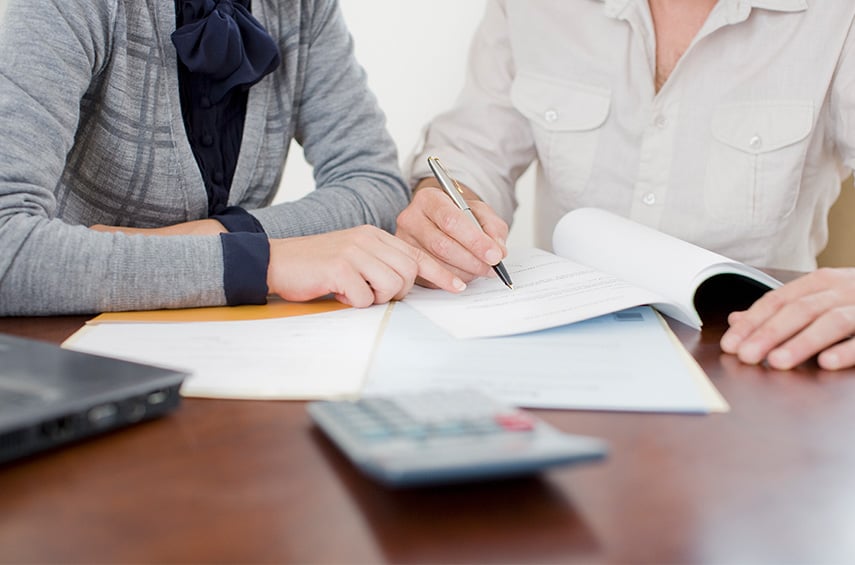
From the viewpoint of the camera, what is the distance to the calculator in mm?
415

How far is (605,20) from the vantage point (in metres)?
1.44

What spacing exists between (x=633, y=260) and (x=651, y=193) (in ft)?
1.67

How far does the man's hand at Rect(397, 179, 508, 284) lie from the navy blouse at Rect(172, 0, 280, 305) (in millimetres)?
195

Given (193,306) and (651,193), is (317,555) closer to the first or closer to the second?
(193,306)

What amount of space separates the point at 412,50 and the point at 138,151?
171cm

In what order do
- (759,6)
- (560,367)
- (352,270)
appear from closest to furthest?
(560,367), (352,270), (759,6)

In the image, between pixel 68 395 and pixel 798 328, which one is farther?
pixel 798 328

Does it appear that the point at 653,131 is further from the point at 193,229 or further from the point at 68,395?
the point at 68,395

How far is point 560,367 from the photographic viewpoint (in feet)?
2.17

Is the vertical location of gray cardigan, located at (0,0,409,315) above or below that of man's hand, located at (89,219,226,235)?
above

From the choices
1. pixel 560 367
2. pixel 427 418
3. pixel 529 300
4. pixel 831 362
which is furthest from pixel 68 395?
pixel 831 362

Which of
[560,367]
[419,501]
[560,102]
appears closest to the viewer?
[419,501]

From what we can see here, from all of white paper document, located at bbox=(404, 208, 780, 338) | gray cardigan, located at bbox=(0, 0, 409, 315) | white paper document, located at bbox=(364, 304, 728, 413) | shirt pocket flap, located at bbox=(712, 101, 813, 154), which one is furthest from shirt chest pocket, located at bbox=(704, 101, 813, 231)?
white paper document, located at bbox=(364, 304, 728, 413)

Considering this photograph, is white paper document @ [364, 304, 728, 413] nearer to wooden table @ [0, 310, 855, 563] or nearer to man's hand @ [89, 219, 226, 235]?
wooden table @ [0, 310, 855, 563]
